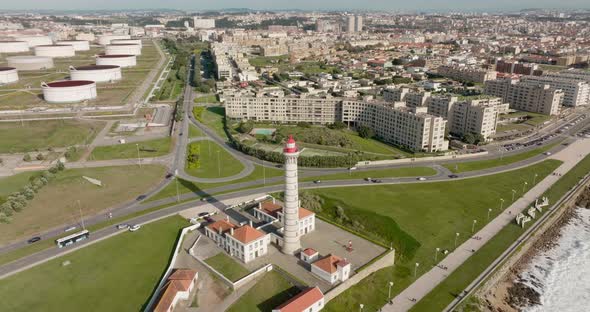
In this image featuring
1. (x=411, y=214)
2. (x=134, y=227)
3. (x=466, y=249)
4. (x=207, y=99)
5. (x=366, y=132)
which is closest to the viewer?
(x=466, y=249)

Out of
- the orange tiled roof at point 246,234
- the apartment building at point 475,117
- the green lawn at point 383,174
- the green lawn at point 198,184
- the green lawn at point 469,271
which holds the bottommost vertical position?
the green lawn at point 469,271

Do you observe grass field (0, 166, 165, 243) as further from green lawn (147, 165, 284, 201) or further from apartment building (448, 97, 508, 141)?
apartment building (448, 97, 508, 141)

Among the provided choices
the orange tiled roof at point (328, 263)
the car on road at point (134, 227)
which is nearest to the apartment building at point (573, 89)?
the orange tiled roof at point (328, 263)

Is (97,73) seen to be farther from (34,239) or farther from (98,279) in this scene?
(98,279)

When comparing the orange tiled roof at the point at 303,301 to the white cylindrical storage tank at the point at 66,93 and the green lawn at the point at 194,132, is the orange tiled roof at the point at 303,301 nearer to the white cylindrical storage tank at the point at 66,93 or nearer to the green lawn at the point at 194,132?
the green lawn at the point at 194,132

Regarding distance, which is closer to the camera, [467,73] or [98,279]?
[98,279]

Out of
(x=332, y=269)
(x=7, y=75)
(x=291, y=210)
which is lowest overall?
(x=332, y=269)

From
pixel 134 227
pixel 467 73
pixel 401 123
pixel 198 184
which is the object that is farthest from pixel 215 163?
pixel 467 73

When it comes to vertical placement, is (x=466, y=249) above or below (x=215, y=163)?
below
